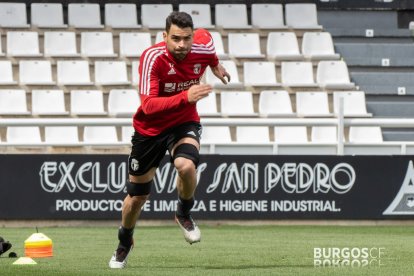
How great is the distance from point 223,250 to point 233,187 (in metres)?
4.08

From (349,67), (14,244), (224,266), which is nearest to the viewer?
(224,266)

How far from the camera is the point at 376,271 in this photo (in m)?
8.70

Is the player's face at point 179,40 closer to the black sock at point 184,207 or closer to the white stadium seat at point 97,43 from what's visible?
the black sock at point 184,207

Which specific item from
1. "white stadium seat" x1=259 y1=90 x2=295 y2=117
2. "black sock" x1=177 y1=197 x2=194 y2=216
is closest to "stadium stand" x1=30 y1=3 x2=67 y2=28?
"white stadium seat" x1=259 y1=90 x2=295 y2=117

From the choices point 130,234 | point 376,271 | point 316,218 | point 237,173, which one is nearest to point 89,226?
point 237,173

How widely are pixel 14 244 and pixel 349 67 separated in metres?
11.9

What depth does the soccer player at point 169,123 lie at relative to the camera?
888 cm

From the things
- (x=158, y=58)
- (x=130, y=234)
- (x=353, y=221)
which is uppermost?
(x=158, y=58)

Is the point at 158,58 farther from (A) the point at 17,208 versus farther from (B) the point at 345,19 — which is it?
(B) the point at 345,19

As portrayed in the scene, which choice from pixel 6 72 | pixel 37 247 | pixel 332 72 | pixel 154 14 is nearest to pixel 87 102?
pixel 6 72

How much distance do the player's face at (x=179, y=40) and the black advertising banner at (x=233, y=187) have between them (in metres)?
6.15

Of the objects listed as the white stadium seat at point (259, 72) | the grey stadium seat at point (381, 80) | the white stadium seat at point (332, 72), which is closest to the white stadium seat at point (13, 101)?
the white stadium seat at point (259, 72)

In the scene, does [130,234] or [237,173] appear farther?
[237,173]

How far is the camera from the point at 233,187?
15125 mm
